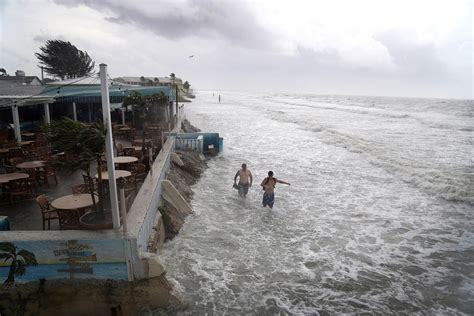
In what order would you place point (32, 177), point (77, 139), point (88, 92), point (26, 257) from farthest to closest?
point (88, 92)
point (32, 177)
point (77, 139)
point (26, 257)

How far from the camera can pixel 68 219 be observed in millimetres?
6109

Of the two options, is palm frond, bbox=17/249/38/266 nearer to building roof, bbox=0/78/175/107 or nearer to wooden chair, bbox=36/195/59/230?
wooden chair, bbox=36/195/59/230

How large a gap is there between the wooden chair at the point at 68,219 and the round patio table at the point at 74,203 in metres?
0.14

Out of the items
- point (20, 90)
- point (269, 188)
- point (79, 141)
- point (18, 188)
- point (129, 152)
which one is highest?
point (20, 90)

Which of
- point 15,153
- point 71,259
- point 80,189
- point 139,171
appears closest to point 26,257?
point 71,259

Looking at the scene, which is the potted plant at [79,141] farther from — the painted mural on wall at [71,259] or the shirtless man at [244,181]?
the shirtless man at [244,181]

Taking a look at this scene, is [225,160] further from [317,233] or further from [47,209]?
[47,209]

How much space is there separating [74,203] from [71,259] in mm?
1210

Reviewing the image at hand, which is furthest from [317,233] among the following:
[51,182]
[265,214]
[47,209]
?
[51,182]

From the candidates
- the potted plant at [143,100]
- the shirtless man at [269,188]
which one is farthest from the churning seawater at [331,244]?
the potted plant at [143,100]

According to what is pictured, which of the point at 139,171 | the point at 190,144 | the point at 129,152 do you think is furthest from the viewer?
the point at 190,144

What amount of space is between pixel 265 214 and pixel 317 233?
72.1 inches

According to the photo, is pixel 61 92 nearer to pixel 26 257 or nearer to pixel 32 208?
pixel 32 208

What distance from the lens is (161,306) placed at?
5824mm
